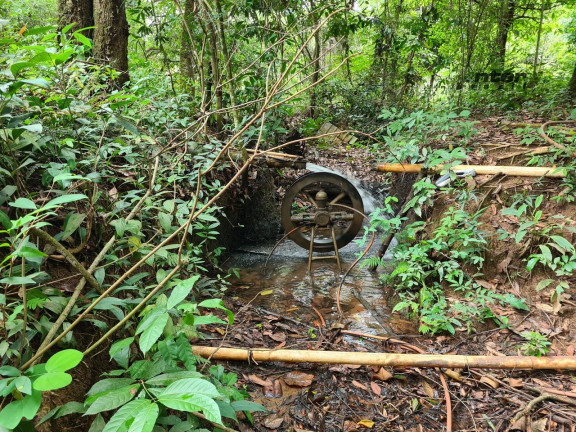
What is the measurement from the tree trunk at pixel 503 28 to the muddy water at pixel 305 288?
18.7ft

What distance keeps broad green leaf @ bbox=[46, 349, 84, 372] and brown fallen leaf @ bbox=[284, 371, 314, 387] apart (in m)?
1.95

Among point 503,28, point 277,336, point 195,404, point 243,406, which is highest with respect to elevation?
point 503,28

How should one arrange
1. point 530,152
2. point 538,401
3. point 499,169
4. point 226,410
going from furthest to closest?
1. point 530,152
2. point 499,169
3. point 538,401
4. point 226,410

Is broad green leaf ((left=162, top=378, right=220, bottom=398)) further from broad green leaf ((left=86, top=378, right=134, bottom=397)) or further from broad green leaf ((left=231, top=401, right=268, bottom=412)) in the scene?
broad green leaf ((left=231, top=401, right=268, bottom=412))

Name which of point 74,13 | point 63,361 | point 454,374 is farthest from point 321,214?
point 74,13

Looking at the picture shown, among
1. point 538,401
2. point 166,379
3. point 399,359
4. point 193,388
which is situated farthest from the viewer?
point 399,359

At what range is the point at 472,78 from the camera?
8305mm

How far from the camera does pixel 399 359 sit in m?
2.54

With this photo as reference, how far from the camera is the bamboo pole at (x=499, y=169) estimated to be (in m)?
3.82

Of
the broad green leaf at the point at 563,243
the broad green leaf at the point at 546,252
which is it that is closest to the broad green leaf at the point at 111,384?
the broad green leaf at the point at 546,252

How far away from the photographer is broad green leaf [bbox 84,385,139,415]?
1.16 m

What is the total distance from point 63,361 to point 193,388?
0.38 m

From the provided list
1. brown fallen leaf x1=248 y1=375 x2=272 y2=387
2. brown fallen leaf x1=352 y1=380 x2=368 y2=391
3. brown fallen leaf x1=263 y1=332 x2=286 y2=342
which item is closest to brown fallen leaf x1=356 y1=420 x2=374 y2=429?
brown fallen leaf x1=352 y1=380 x2=368 y2=391

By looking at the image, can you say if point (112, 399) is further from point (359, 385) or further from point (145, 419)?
point (359, 385)
